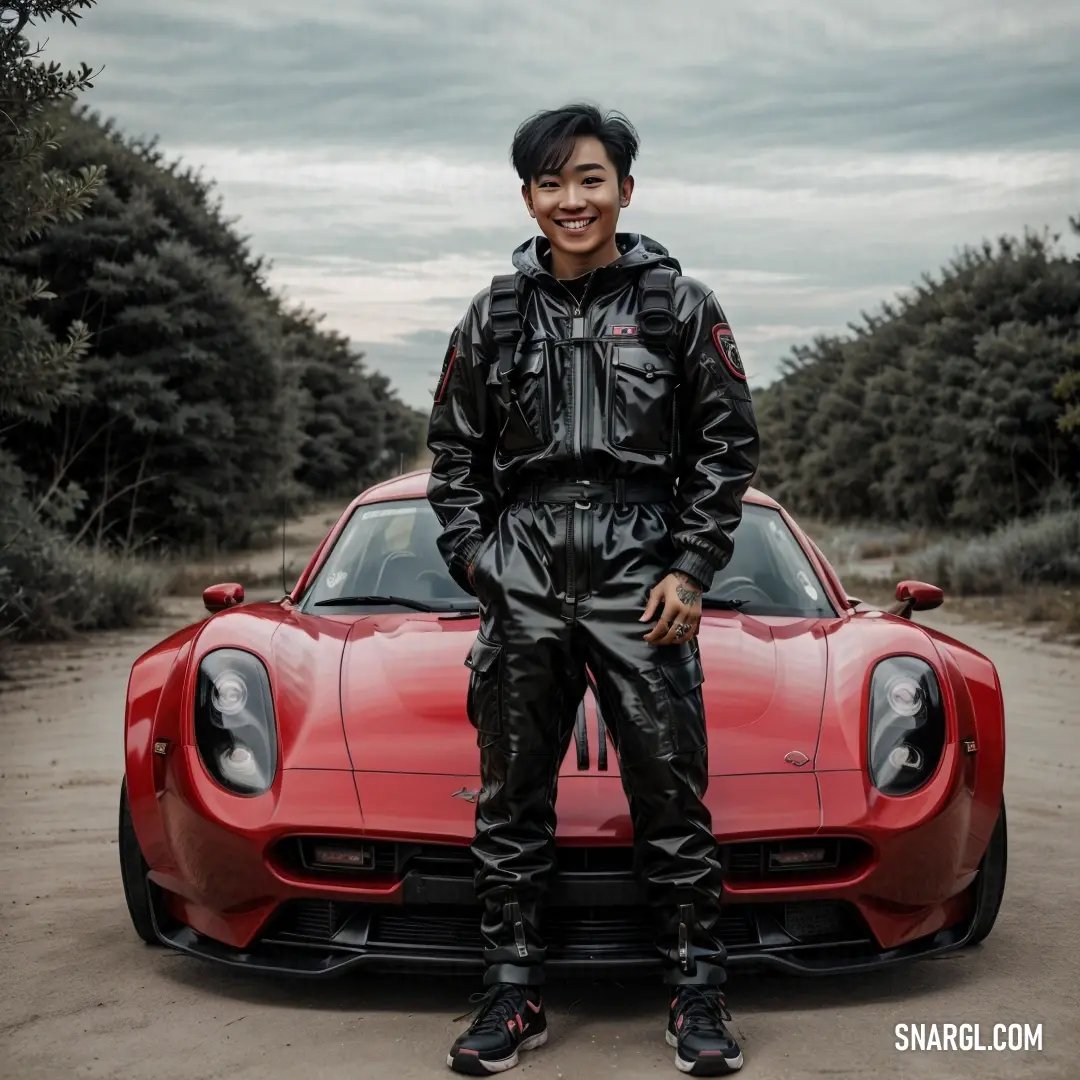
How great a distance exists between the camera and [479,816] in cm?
314

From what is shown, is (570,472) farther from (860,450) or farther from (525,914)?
(860,450)

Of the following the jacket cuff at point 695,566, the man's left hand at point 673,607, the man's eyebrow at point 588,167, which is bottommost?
the man's left hand at point 673,607

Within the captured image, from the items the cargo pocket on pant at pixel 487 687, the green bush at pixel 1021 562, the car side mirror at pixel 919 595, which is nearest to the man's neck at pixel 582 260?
the cargo pocket on pant at pixel 487 687

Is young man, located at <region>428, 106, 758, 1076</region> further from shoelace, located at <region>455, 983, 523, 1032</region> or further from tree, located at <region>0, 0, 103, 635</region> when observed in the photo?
tree, located at <region>0, 0, 103, 635</region>

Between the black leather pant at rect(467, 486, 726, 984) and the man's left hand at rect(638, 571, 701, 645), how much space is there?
34mm

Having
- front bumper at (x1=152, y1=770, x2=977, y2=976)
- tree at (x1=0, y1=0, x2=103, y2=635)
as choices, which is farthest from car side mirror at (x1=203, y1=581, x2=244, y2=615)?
tree at (x1=0, y1=0, x2=103, y2=635)

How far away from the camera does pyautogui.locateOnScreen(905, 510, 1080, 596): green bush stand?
16.5 meters

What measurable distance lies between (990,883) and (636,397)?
1.58 metres

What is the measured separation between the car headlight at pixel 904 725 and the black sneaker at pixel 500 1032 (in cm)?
96

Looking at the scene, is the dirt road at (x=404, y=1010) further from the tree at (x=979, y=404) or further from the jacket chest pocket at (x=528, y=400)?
the tree at (x=979, y=404)

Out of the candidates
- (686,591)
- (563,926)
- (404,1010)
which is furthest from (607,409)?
(404,1010)

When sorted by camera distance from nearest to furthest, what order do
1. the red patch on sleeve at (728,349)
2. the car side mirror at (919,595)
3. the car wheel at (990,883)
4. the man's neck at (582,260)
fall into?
the red patch on sleeve at (728,349), the man's neck at (582,260), the car wheel at (990,883), the car side mirror at (919,595)

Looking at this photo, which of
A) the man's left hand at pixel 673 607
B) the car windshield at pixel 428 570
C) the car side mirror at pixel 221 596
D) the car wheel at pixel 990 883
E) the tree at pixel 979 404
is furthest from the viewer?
the tree at pixel 979 404

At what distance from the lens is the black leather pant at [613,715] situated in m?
3.06
